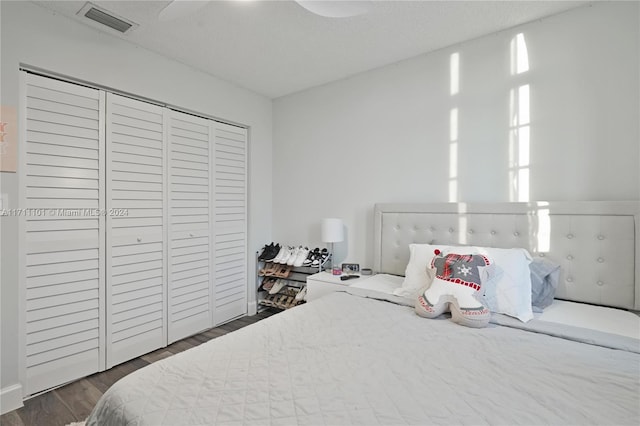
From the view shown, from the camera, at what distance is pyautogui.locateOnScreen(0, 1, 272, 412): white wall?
1.91 m

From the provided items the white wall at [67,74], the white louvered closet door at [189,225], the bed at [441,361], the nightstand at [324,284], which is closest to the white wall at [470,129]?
the bed at [441,361]

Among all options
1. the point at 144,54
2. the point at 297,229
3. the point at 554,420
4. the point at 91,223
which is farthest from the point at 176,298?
the point at 554,420

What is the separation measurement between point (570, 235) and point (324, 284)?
5.72 ft

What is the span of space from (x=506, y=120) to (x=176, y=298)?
121 inches

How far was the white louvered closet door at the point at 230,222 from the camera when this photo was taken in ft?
10.6

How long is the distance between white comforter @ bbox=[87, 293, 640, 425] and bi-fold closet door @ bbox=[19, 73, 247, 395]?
1.41 m

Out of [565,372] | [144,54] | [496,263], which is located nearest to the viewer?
[565,372]

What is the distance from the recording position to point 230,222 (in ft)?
11.1

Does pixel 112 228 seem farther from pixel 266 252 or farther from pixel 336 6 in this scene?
pixel 336 6

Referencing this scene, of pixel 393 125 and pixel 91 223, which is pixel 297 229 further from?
pixel 91 223

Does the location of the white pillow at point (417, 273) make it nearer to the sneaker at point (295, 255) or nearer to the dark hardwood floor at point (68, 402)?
the sneaker at point (295, 255)

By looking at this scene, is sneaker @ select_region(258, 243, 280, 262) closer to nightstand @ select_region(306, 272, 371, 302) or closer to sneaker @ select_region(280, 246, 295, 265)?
sneaker @ select_region(280, 246, 295, 265)

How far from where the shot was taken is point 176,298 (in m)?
2.87

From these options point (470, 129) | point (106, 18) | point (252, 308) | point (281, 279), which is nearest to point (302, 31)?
point (106, 18)
